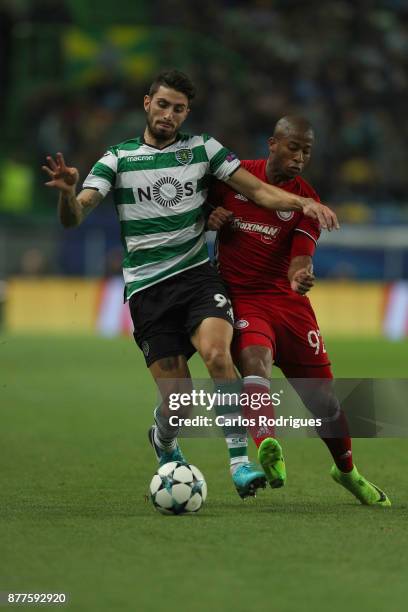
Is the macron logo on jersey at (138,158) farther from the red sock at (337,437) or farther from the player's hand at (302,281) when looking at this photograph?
the red sock at (337,437)

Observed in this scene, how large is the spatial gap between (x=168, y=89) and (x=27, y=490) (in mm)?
2494

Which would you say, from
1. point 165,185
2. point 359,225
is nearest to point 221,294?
point 165,185

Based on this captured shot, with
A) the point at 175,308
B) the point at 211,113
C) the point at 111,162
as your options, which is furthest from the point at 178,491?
the point at 211,113

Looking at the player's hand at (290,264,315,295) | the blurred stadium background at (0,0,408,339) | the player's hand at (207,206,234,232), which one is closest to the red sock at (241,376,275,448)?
the player's hand at (290,264,315,295)

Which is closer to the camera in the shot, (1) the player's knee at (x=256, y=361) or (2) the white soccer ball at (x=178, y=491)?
(2) the white soccer ball at (x=178, y=491)

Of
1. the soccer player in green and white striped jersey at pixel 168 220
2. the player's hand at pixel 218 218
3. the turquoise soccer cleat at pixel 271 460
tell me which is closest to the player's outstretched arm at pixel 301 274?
the soccer player in green and white striped jersey at pixel 168 220

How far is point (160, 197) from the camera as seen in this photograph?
745 cm

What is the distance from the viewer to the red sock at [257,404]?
7.20m

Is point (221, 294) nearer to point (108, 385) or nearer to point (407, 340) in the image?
point (108, 385)

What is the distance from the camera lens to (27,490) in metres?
7.71

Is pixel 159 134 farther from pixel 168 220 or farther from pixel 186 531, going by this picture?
pixel 186 531

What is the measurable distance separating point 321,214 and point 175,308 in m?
1.02

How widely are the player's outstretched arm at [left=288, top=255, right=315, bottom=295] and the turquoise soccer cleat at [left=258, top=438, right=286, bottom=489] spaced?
908mm

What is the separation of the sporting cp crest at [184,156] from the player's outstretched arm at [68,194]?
22.2 inches
